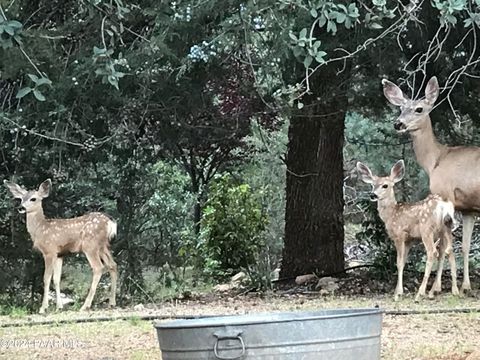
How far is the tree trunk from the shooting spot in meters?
12.0

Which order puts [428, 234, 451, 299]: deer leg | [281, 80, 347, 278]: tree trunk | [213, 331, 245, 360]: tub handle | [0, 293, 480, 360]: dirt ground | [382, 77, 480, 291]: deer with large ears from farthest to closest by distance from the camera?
1. [281, 80, 347, 278]: tree trunk
2. [382, 77, 480, 291]: deer with large ears
3. [428, 234, 451, 299]: deer leg
4. [0, 293, 480, 360]: dirt ground
5. [213, 331, 245, 360]: tub handle

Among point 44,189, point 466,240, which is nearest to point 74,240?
point 44,189

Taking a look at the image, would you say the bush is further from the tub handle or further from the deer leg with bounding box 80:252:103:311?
the tub handle

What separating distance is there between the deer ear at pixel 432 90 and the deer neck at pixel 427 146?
498 mm

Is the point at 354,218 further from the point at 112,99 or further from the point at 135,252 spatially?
the point at 112,99

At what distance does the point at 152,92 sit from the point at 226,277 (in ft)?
14.9

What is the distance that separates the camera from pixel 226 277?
43.6ft

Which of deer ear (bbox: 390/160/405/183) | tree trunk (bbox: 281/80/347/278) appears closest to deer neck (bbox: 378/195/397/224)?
deer ear (bbox: 390/160/405/183)

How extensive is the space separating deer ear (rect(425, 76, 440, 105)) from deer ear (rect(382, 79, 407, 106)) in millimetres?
237

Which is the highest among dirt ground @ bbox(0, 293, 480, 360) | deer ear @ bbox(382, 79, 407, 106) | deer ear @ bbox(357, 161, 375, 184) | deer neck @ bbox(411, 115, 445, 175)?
deer ear @ bbox(382, 79, 407, 106)

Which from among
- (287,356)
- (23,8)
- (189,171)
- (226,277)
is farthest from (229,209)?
(287,356)

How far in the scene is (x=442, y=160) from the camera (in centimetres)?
1002

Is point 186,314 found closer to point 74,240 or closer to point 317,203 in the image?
point 74,240

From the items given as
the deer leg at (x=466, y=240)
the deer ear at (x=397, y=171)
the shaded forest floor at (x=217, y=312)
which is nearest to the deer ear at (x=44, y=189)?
the shaded forest floor at (x=217, y=312)
